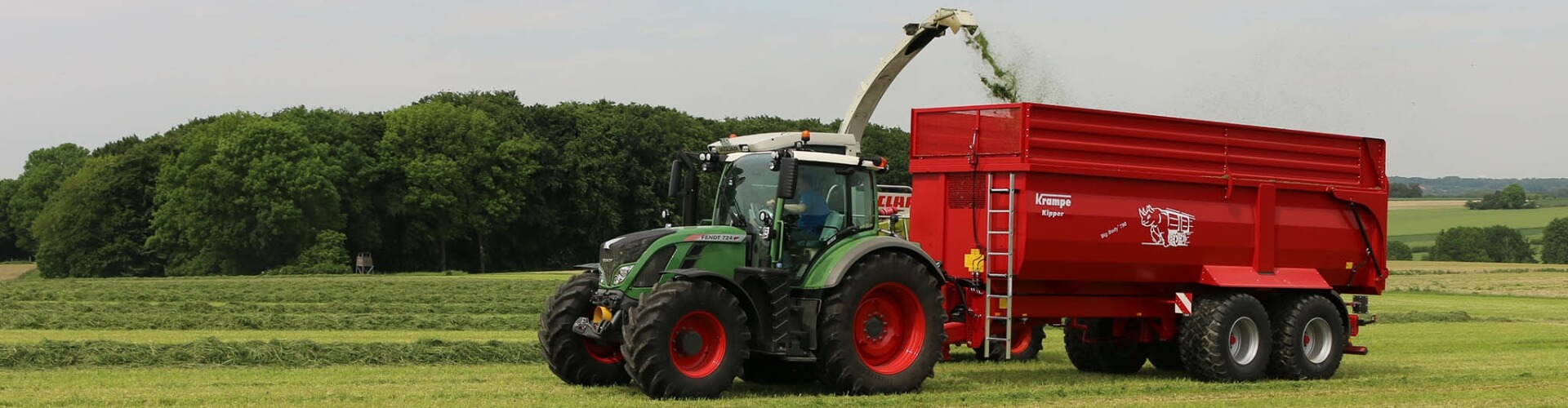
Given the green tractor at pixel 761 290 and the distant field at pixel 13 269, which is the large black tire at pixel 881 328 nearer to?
the green tractor at pixel 761 290

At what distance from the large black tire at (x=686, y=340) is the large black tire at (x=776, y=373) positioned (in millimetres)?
1442

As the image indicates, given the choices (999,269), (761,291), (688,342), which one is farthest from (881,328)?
(688,342)

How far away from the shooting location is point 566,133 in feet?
240

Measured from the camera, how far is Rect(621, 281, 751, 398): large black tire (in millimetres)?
12555

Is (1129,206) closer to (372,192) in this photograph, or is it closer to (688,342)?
(688,342)

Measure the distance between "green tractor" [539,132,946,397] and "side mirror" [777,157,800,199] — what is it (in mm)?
11

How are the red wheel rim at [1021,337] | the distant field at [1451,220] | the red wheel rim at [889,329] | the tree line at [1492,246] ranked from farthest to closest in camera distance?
the distant field at [1451,220], the tree line at [1492,246], the red wheel rim at [1021,337], the red wheel rim at [889,329]

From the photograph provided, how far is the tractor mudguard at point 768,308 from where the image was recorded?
13344mm

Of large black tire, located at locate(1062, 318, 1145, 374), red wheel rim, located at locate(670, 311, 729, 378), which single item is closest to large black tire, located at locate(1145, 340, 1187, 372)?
large black tire, located at locate(1062, 318, 1145, 374)

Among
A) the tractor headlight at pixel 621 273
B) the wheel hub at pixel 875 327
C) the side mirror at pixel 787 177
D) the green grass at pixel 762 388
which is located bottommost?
the green grass at pixel 762 388

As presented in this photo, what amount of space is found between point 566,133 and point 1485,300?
42367 mm

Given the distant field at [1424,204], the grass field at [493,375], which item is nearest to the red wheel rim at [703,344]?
the grass field at [493,375]

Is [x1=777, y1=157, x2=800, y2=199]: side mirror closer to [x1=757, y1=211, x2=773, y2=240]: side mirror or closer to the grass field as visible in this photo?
[x1=757, y1=211, x2=773, y2=240]: side mirror

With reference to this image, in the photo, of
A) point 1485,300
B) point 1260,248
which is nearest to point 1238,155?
point 1260,248
